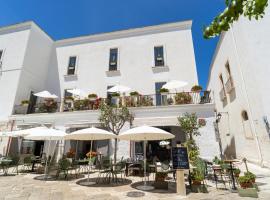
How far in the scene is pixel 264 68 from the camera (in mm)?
10344

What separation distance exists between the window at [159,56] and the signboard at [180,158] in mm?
10989

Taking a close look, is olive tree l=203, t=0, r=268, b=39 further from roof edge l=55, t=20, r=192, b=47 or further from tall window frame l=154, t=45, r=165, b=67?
roof edge l=55, t=20, r=192, b=47

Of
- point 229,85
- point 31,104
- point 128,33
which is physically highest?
point 128,33

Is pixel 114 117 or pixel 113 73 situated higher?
pixel 113 73

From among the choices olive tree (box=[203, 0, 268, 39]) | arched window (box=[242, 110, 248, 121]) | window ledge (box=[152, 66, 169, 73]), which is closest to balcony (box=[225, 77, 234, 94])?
arched window (box=[242, 110, 248, 121])

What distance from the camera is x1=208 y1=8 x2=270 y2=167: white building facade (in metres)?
10.2

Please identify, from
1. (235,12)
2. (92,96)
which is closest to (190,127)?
(92,96)

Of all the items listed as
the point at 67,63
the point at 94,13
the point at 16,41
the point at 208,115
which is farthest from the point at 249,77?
the point at 16,41

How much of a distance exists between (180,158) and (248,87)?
7.79m

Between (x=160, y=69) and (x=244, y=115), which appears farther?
(x=160, y=69)

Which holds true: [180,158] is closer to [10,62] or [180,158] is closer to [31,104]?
[31,104]

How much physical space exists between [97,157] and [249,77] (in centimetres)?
1132

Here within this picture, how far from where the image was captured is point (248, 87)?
11.6 m

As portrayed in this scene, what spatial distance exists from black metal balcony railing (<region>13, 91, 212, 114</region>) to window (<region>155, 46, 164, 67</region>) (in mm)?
3550
